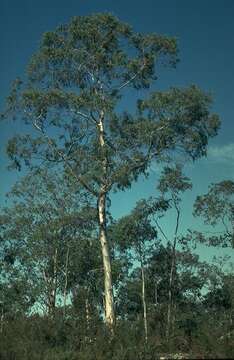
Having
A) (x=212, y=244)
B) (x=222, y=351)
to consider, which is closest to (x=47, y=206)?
(x=212, y=244)

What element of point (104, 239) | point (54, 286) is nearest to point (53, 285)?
point (54, 286)

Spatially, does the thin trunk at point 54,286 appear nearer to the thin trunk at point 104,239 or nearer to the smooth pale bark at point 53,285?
the smooth pale bark at point 53,285

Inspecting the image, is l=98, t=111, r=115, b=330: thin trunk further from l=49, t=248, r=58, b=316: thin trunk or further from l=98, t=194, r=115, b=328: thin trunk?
l=49, t=248, r=58, b=316: thin trunk

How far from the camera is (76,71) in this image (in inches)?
1318

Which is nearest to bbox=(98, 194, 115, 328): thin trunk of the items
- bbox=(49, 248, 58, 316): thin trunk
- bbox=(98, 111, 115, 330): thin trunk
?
bbox=(98, 111, 115, 330): thin trunk

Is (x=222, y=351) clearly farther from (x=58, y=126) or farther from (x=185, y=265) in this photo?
(x=185, y=265)

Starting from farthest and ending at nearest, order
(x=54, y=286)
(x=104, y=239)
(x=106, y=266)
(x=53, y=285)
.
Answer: (x=53, y=285) → (x=54, y=286) → (x=104, y=239) → (x=106, y=266)

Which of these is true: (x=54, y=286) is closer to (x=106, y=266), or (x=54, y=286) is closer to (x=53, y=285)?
(x=53, y=285)

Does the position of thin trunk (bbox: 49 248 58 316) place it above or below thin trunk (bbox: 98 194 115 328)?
above

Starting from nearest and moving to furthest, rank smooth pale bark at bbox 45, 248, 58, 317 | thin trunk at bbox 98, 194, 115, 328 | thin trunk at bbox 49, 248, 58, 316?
1. thin trunk at bbox 98, 194, 115, 328
2. thin trunk at bbox 49, 248, 58, 316
3. smooth pale bark at bbox 45, 248, 58, 317

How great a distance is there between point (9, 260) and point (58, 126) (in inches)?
906

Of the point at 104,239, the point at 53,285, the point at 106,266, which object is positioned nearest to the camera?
the point at 106,266

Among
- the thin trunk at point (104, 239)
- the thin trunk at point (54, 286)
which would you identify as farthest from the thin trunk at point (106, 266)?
the thin trunk at point (54, 286)

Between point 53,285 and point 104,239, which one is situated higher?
point 53,285
